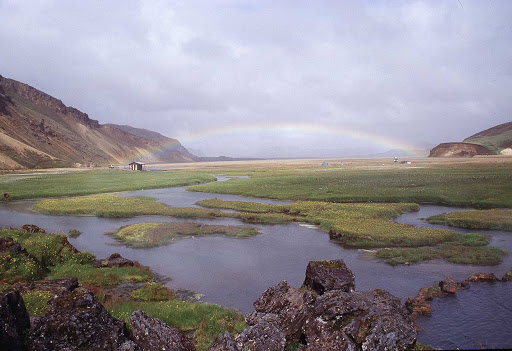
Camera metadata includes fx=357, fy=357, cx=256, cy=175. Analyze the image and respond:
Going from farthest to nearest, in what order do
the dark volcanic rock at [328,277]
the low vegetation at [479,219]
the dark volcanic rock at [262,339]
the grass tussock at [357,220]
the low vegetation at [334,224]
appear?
1. the low vegetation at [479,219]
2. the grass tussock at [357,220]
3. the low vegetation at [334,224]
4. the dark volcanic rock at [328,277]
5. the dark volcanic rock at [262,339]

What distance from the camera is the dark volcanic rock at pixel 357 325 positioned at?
35.8ft

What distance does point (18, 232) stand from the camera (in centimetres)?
2803

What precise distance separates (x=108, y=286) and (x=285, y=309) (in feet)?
39.4

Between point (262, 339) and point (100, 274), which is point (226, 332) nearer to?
point (262, 339)

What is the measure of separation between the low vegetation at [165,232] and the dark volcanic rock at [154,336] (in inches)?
832

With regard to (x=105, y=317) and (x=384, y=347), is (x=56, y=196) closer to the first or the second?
(x=105, y=317)

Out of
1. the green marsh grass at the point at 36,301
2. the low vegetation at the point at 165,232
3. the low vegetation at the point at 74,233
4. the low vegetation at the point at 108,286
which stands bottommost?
the low vegetation at the point at 74,233

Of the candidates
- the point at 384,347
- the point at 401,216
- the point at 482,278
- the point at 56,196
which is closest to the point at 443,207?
the point at 401,216

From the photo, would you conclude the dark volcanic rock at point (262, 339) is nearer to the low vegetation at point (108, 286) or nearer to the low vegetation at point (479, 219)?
the low vegetation at point (108, 286)

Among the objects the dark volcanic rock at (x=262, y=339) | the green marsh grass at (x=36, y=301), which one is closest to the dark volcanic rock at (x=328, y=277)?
the dark volcanic rock at (x=262, y=339)

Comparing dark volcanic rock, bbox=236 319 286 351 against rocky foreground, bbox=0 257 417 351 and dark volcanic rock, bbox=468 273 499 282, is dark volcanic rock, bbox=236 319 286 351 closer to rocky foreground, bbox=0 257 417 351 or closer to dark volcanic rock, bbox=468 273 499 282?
rocky foreground, bbox=0 257 417 351

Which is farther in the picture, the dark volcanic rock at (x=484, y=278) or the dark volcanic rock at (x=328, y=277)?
the dark volcanic rock at (x=484, y=278)

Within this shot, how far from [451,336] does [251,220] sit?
30.0m

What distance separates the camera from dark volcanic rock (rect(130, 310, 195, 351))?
427 inches
